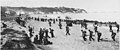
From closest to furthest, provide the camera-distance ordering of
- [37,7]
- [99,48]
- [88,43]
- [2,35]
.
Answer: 1. [2,35]
2. [99,48]
3. [88,43]
4. [37,7]

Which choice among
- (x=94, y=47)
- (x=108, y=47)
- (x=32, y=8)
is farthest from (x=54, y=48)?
(x=32, y=8)

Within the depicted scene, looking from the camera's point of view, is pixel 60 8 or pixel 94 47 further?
pixel 60 8

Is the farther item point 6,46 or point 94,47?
point 94,47

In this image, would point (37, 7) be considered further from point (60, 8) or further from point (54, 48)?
point (54, 48)

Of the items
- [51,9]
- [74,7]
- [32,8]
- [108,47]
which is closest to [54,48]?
[108,47]

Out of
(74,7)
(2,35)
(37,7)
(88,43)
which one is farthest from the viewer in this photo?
(74,7)

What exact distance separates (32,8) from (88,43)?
14326 cm

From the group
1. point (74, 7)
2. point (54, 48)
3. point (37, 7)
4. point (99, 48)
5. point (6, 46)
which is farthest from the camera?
point (74, 7)

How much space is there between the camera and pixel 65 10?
188 meters

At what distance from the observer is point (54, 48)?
22.2 metres

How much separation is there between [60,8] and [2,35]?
169m

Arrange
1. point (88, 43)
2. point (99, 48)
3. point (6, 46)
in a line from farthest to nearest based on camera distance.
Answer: point (88, 43) → point (99, 48) → point (6, 46)

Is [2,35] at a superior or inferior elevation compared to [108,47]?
superior

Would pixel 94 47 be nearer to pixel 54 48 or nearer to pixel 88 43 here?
pixel 88 43
